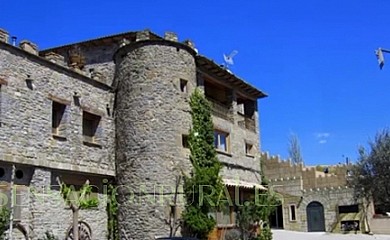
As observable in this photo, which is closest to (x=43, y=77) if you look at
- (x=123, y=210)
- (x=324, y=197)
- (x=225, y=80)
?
(x=123, y=210)

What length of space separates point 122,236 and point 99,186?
262cm

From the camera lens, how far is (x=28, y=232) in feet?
65.8

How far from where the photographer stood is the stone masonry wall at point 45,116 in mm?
20062

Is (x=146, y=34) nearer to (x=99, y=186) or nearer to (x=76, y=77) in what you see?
(x=76, y=77)

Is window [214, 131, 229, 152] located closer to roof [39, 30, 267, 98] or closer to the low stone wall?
roof [39, 30, 267, 98]

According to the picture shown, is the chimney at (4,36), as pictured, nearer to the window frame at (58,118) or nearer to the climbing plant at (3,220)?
the window frame at (58,118)

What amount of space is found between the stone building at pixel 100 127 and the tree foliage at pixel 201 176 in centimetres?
61

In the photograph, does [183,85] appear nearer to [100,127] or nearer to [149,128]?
[149,128]

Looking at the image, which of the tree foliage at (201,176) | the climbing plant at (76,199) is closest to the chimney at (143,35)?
the tree foliage at (201,176)

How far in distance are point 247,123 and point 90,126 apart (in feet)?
42.8

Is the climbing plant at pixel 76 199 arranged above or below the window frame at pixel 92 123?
below

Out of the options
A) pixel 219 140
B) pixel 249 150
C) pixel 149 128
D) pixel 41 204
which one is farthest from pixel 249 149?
pixel 41 204

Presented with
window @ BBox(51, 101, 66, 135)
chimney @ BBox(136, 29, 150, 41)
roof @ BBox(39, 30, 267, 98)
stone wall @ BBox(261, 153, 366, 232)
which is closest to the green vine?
window @ BBox(51, 101, 66, 135)

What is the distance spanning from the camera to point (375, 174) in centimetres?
4144
